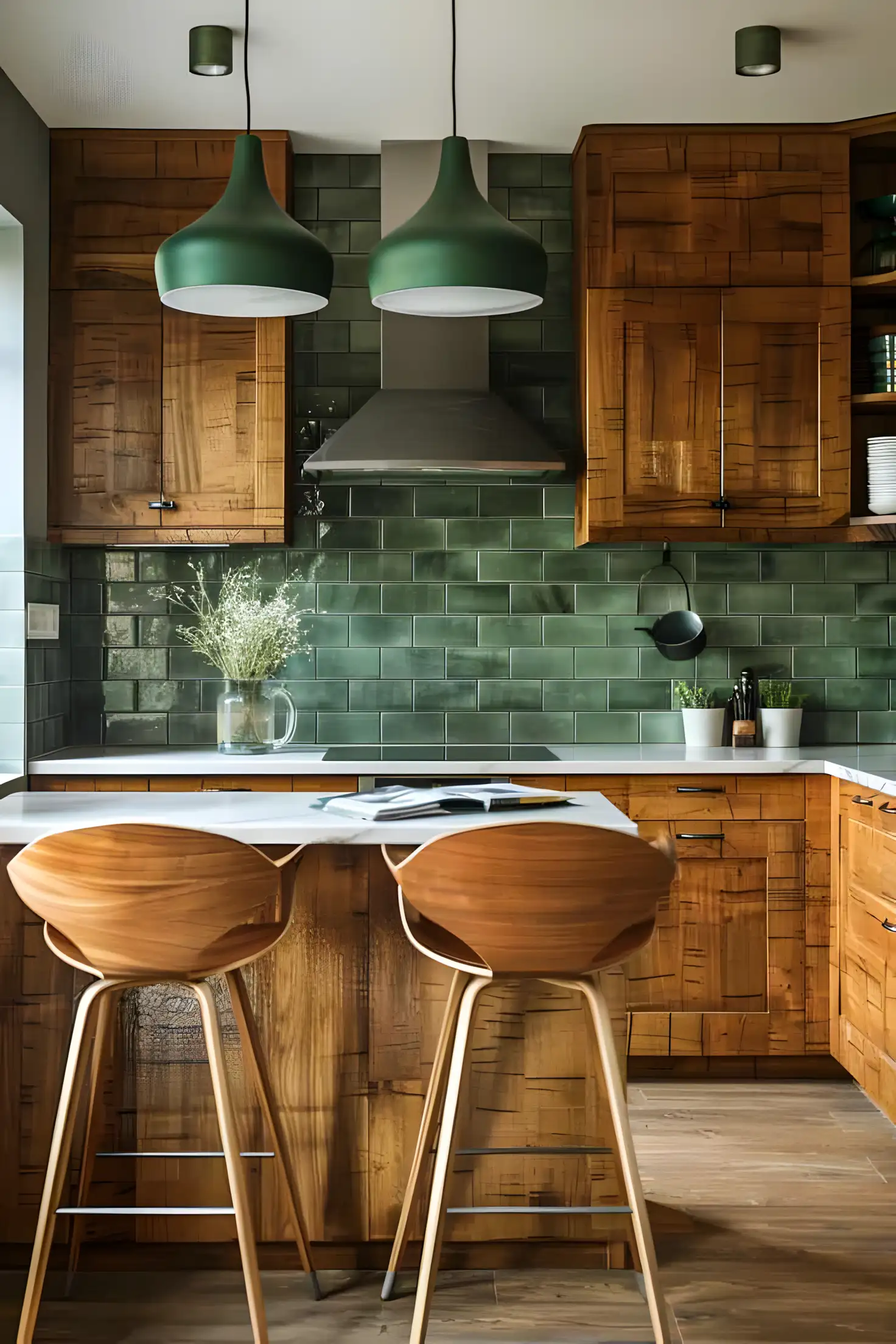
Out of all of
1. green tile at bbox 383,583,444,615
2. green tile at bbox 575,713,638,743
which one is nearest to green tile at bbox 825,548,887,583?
green tile at bbox 575,713,638,743

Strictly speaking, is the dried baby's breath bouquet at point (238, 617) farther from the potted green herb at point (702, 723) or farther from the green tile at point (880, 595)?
the green tile at point (880, 595)

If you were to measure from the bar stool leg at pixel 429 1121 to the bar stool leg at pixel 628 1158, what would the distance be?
0.30 metres

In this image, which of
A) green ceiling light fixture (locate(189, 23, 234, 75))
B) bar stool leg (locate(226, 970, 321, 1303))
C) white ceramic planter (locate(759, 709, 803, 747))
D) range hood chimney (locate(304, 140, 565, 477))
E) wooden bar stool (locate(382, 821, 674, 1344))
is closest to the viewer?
wooden bar stool (locate(382, 821, 674, 1344))

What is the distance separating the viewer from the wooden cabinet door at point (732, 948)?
3.63 meters

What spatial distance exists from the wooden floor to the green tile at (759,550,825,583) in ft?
6.49

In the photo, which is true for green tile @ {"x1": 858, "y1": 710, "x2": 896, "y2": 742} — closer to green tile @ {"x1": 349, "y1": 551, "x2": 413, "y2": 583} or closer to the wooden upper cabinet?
the wooden upper cabinet

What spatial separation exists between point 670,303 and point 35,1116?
114 inches

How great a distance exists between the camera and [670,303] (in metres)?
3.83

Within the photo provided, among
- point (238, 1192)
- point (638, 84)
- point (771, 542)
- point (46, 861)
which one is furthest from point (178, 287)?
point (771, 542)

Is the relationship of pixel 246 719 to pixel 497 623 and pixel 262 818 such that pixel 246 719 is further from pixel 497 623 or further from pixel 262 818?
pixel 262 818

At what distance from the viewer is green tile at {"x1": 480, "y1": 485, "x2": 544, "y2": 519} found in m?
4.20

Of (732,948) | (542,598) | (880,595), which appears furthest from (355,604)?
(880,595)

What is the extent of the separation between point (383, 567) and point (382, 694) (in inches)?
17.0

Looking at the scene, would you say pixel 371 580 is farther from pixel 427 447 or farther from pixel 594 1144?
pixel 594 1144
